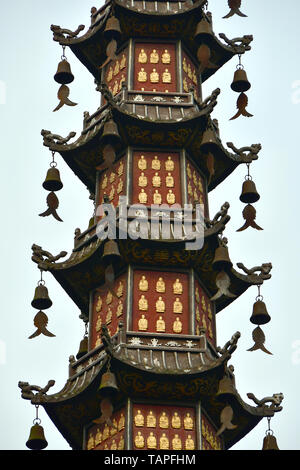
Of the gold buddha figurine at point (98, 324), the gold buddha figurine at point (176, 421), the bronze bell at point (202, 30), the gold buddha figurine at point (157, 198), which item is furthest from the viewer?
the bronze bell at point (202, 30)

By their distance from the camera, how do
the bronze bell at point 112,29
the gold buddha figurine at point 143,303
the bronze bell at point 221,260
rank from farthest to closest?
the bronze bell at point 112,29, the gold buddha figurine at point 143,303, the bronze bell at point 221,260

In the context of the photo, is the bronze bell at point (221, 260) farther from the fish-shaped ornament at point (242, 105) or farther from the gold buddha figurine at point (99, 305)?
the fish-shaped ornament at point (242, 105)

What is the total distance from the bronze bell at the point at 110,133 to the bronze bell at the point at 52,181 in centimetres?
165

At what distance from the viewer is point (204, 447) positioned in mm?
49750

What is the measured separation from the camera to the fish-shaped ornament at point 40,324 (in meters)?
52.0

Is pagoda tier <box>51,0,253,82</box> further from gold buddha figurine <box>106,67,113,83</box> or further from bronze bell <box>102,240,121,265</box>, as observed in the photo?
bronze bell <box>102,240,121,265</box>

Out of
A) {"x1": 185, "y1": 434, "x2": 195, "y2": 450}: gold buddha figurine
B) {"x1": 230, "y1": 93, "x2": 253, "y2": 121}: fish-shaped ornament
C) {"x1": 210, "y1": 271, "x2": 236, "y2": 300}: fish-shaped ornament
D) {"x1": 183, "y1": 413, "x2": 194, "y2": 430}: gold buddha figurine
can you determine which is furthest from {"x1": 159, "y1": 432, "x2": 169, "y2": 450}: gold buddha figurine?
{"x1": 230, "y1": 93, "x2": 253, "y2": 121}: fish-shaped ornament

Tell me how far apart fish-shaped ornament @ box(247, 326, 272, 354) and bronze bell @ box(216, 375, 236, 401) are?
2518 millimetres

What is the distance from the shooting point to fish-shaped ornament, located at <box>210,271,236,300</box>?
169 ft

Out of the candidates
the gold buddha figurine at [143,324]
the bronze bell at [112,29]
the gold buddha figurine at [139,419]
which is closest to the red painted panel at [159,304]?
the gold buddha figurine at [143,324]

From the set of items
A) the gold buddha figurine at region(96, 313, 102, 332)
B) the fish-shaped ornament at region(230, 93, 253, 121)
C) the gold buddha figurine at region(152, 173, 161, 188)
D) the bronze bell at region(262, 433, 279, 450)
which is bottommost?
the bronze bell at region(262, 433, 279, 450)

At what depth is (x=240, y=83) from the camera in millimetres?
54844

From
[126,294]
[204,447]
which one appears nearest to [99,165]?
[126,294]
